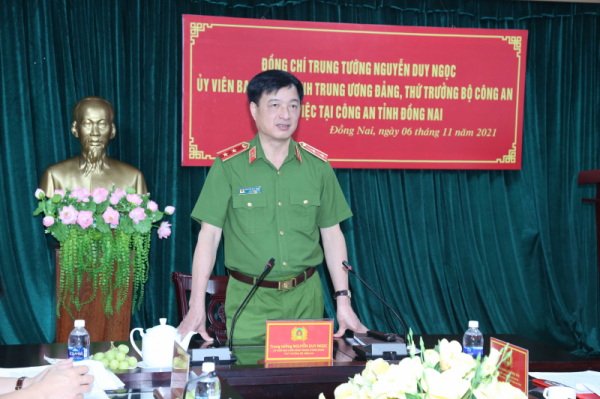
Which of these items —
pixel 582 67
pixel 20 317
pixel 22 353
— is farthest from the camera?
pixel 582 67

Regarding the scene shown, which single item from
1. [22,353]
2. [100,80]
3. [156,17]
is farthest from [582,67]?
[22,353]

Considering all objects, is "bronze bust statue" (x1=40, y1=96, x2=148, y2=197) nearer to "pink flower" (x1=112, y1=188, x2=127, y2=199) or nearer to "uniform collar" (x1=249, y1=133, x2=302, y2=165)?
"pink flower" (x1=112, y1=188, x2=127, y2=199)

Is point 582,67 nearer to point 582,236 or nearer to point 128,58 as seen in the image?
point 582,236

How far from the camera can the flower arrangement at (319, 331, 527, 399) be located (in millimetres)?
858

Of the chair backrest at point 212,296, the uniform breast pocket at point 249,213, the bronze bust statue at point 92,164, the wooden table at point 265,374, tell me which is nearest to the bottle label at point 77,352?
the wooden table at point 265,374

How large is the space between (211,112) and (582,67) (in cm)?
266

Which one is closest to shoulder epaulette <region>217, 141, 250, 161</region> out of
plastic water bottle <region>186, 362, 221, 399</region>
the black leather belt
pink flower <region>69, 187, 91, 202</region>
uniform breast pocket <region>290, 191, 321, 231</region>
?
uniform breast pocket <region>290, 191, 321, 231</region>

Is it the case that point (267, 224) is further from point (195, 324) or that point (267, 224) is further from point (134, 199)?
point (134, 199)

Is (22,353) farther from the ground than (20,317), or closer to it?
farther from the ground

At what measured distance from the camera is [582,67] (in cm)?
425

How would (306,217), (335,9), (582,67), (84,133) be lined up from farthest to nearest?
1. (582,67)
2. (335,9)
3. (84,133)
4. (306,217)

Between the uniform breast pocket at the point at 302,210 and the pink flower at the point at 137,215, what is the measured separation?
1033 millimetres

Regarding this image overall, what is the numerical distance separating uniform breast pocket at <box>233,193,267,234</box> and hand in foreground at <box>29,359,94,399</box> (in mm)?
1009

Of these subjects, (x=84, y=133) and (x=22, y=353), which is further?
(x=84, y=133)
